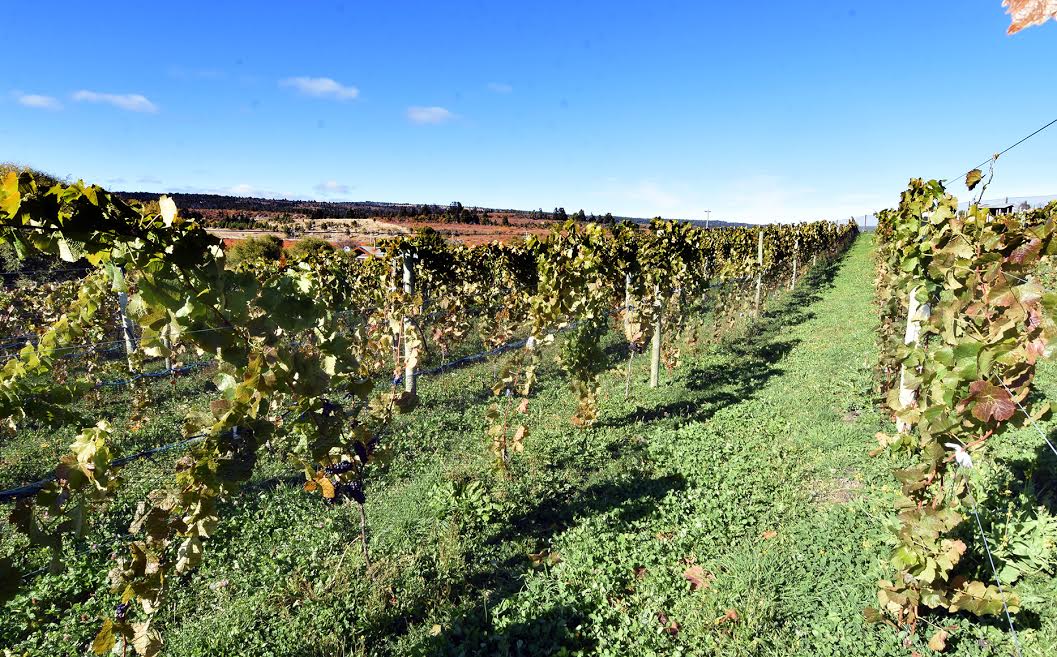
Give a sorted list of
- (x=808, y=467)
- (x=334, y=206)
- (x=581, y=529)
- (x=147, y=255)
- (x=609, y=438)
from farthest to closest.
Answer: (x=334, y=206)
(x=609, y=438)
(x=808, y=467)
(x=581, y=529)
(x=147, y=255)

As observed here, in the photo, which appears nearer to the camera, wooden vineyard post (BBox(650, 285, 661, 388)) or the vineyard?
the vineyard

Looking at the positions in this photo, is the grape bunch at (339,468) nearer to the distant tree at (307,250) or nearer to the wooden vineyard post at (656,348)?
the distant tree at (307,250)

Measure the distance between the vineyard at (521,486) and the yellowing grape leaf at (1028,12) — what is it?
1.85 meters

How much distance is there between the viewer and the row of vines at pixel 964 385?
2359 millimetres

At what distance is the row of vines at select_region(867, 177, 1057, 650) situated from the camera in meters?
2.36

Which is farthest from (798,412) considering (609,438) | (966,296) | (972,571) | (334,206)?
(334,206)

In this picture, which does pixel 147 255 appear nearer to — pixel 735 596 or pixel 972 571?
pixel 735 596

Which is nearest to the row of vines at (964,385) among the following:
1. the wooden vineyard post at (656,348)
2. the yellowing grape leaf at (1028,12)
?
the yellowing grape leaf at (1028,12)

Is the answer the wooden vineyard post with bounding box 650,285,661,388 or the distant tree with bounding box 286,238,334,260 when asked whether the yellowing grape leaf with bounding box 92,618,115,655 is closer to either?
the distant tree with bounding box 286,238,334,260

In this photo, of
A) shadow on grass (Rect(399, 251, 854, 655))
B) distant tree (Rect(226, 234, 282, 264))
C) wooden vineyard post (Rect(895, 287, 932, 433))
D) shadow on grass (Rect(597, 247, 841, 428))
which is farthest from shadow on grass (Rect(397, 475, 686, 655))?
distant tree (Rect(226, 234, 282, 264))

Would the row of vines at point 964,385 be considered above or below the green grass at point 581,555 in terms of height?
above

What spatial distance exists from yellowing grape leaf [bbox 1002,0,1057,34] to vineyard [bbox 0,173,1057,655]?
6.08 feet

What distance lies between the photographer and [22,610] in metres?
4.08

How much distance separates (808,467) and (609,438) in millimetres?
2344
